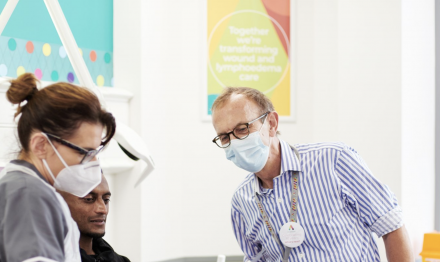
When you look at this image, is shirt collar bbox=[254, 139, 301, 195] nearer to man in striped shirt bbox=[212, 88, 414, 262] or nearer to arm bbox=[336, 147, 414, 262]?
man in striped shirt bbox=[212, 88, 414, 262]

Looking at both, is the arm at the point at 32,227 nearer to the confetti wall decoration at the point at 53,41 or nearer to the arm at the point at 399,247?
the arm at the point at 399,247

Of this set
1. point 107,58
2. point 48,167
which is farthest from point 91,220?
point 107,58

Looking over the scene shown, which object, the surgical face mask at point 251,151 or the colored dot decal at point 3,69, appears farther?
the colored dot decal at point 3,69

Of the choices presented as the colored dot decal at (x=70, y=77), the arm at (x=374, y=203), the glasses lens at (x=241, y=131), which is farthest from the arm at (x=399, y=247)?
the colored dot decal at (x=70, y=77)

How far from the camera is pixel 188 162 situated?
421 centimetres

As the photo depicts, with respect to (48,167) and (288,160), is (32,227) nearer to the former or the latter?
(48,167)

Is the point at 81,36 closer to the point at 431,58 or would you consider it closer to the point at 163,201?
the point at 163,201

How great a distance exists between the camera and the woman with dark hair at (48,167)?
3.56 feet

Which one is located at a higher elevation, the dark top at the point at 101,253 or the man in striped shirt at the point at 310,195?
the man in striped shirt at the point at 310,195

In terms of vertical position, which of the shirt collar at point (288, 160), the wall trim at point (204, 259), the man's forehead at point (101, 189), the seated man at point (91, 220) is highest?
the shirt collar at point (288, 160)

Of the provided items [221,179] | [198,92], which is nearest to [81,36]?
[198,92]

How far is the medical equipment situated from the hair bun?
2.13 feet

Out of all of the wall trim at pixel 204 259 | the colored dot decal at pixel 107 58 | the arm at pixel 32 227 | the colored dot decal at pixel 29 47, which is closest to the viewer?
the arm at pixel 32 227

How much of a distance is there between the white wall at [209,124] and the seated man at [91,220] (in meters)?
1.87
